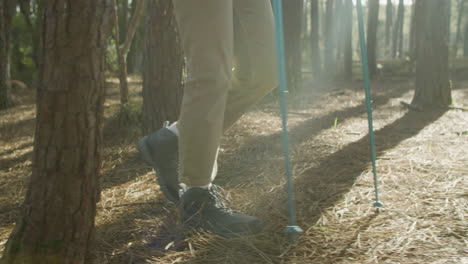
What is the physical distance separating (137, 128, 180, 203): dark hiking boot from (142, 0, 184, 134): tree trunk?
4.45 ft

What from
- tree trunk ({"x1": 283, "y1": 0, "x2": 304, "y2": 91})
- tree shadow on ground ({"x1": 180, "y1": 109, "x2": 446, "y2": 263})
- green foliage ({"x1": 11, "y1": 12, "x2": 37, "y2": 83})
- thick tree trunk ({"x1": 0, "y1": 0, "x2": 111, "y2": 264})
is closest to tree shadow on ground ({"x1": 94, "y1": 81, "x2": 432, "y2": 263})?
tree shadow on ground ({"x1": 180, "y1": 109, "x2": 446, "y2": 263})

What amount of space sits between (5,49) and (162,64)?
5.19 metres

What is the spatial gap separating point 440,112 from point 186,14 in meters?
5.09

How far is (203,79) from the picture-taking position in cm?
193

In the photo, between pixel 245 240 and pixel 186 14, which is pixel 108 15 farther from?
pixel 245 240

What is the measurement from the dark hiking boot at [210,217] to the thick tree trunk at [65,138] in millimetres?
541

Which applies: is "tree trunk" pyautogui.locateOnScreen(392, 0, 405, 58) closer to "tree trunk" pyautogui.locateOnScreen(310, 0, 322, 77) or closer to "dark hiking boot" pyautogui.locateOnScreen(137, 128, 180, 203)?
"tree trunk" pyautogui.locateOnScreen(310, 0, 322, 77)

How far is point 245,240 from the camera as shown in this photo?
1966 mm

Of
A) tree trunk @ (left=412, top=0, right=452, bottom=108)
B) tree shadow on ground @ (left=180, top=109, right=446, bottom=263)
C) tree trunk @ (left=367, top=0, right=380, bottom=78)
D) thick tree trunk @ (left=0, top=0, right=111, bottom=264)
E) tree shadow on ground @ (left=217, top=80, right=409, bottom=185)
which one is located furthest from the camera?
tree trunk @ (left=367, top=0, right=380, bottom=78)

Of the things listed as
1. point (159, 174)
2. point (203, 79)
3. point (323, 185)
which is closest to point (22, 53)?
point (159, 174)

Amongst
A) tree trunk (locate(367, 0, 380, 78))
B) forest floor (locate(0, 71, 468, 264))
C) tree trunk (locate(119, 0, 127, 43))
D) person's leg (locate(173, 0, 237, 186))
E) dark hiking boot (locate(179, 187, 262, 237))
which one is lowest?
forest floor (locate(0, 71, 468, 264))

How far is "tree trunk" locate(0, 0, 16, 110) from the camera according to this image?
7449 millimetres

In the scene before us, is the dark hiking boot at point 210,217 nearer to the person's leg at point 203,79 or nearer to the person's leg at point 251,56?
the person's leg at point 203,79

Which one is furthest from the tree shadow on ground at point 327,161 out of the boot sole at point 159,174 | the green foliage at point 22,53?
the green foliage at point 22,53
